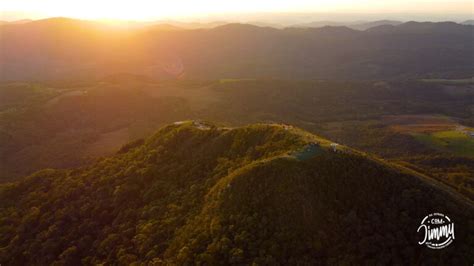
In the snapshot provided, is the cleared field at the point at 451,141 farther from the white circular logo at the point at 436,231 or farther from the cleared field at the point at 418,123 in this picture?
the white circular logo at the point at 436,231

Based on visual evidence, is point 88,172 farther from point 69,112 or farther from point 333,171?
point 69,112

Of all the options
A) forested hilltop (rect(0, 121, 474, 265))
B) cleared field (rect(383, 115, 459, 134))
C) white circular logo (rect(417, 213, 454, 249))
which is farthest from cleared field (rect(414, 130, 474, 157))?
white circular logo (rect(417, 213, 454, 249))

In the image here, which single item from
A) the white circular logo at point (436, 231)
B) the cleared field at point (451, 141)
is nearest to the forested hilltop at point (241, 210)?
the white circular logo at point (436, 231)

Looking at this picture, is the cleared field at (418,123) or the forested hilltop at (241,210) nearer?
the forested hilltop at (241,210)

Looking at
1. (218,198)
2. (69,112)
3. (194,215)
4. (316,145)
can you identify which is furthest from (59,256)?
(69,112)

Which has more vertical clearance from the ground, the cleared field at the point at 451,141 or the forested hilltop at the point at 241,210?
the forested hilltop at the point at 241,210

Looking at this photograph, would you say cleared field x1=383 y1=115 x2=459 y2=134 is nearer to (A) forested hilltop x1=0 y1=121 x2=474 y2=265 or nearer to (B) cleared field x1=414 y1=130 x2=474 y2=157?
(B) cleared field x1=414 y1=130 x2=474 y2=157

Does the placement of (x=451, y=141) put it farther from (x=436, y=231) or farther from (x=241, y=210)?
(x=241, y=210)
